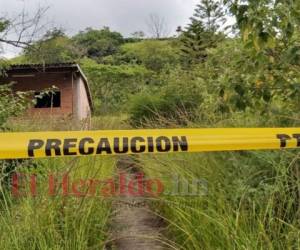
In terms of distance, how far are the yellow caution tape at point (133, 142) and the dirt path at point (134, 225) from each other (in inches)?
34.0

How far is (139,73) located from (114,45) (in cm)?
2084

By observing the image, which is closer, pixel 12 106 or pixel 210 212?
pixel 210 212

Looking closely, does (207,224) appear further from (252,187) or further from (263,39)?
(263,39)

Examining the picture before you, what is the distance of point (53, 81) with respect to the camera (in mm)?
19938

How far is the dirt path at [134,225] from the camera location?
3.23 meters

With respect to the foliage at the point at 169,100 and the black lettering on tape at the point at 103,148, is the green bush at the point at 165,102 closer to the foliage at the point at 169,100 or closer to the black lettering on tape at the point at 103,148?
the foliage at the point at 169,100

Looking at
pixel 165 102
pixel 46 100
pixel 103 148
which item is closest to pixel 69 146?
pixel 103 148

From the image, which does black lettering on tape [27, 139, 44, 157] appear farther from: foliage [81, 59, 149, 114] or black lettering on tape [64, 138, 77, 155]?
foliage [81, 59, 149, 114]

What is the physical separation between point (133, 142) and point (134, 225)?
5.25ft

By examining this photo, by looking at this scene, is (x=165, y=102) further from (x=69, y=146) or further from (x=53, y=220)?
(x=69, y=146)

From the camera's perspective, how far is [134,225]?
3752mm

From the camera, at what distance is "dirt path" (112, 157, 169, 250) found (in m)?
3.23

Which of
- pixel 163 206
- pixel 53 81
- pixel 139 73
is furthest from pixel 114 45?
pixel 163 206

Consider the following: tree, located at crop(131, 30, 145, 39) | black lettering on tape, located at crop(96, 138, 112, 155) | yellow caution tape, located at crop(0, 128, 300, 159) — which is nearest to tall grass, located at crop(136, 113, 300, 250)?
yellow caution tape, located at crop(0, 128, 300, 159)
